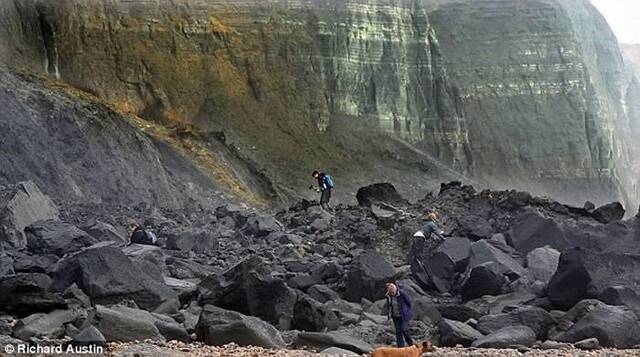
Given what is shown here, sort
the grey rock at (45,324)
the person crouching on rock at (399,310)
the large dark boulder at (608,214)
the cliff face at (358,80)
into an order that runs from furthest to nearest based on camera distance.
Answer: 1. the cliff face at (358,80)
2. the large dark boulder at (608,214)
3. the person crouching on rock at (399,310)
4. the grey rock at (45,324)

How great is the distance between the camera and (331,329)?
16469 mm

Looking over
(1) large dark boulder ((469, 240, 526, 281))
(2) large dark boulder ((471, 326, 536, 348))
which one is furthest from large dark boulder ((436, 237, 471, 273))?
(2) large dark boulder ((471, 326, 536, 348))

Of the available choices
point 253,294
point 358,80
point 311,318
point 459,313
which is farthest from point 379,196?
point 358,80

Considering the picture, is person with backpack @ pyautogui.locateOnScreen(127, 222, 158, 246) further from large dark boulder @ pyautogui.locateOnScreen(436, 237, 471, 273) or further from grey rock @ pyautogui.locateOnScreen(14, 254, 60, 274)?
large dark boulder @ pyautogui.locateOnScreen(436, 237, 471, 273)

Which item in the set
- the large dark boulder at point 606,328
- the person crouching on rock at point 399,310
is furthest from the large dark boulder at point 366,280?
the person crouching on rock at point 399,310

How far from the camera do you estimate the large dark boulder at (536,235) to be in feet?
83.3

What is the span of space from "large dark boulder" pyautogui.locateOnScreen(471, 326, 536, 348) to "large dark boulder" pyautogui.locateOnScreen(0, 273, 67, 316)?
5.35m

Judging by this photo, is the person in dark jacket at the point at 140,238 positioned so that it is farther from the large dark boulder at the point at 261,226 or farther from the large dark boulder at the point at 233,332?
the large dark boulder at the point at 233,332

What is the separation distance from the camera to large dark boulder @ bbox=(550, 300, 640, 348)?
16.1m

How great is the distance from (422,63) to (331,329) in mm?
58203

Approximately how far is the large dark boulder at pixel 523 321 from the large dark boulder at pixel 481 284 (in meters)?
3.30

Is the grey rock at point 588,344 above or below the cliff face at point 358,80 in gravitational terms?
above

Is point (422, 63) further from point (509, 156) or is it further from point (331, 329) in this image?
point (331, 329)

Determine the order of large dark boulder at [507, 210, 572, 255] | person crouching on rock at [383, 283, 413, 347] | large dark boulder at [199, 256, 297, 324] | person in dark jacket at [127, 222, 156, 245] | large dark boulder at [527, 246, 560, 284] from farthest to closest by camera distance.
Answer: large dark boulder at [507, 210, 572, 255] < person in dark jacket at [127, 222, 156, 245] < large dark boulder at [527, 246, 560, 284] < large dark boulder at [199, 256, 297, 324] < person crouching on rock at [383, 283, 413, 347]
